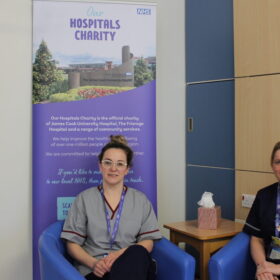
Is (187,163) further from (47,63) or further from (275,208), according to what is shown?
(47,63)

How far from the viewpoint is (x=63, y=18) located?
3150 mm

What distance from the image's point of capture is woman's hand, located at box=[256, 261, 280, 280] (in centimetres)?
231

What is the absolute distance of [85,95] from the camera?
320cm

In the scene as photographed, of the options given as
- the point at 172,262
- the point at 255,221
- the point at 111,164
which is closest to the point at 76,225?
the point at 111,164

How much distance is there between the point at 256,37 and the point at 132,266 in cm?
185

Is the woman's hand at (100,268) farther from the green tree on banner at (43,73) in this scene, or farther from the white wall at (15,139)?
the green tree on banner at (43,73)

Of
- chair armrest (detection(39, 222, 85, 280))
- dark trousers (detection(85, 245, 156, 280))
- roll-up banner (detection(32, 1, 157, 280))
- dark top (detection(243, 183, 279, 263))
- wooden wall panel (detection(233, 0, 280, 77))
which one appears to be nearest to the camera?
chair armrest (detection(39, 222, 85, 280))

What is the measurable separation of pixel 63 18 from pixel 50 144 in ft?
3.22

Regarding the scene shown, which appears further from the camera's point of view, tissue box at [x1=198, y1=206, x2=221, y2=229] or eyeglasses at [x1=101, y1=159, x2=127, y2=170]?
tissue box at [x1=198, y1=206, x2=221, y2=229]

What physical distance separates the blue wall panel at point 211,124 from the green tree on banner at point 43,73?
122cm

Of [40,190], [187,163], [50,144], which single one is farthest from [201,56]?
[40,190]

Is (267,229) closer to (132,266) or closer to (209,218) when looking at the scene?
(209,218)

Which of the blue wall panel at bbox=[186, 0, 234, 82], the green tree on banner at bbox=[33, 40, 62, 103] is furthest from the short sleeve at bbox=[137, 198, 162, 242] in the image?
the blue wall panel at bbox=[186, 0, 234, 82]

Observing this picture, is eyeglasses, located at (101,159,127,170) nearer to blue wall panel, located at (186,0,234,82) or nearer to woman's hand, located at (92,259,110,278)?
woman's hand, located at (92,259,110,278)
